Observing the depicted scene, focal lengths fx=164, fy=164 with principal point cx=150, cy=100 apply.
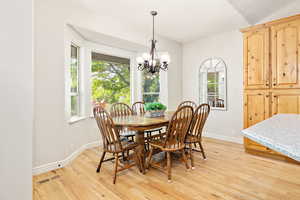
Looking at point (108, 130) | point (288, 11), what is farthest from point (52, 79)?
point (288, 11)

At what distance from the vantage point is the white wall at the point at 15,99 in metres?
0.64

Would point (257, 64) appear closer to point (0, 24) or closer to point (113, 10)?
point (113, 10)

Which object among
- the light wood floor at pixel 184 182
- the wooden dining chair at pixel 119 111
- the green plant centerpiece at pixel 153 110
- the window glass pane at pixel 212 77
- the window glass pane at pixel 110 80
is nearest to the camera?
the light wood floor at pixel 184 182

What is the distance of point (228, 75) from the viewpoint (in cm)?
403

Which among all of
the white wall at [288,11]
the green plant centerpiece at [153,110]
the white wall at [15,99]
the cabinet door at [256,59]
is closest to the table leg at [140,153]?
the green plant centerpiece at [153,110]

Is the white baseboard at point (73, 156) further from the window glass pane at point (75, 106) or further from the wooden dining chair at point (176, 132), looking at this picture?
the wooden dining chair at point (176, 132)

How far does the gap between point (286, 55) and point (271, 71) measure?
1.04 ft

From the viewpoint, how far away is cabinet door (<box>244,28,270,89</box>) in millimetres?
2924

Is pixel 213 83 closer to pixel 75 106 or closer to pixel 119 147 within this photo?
pixel 119 147

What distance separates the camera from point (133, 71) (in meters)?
4.37

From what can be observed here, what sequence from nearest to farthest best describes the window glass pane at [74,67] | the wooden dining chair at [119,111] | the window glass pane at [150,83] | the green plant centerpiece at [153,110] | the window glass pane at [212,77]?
the green plant centerpiece at [153,110] → the wooden dining chair at [119,111] → the window glass pane at [74,67] → the window glass pane at [212,77] → the window glass pane at [150,83]

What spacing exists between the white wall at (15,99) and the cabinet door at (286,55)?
135 inches

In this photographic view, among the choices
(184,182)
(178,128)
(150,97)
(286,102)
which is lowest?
(184,182)

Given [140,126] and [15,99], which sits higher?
[15,99]
